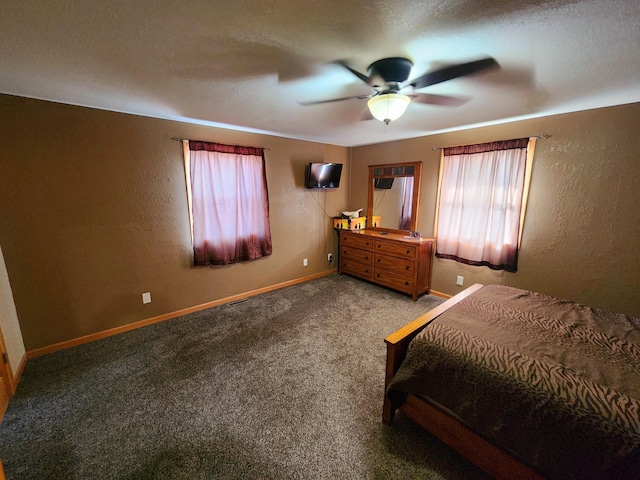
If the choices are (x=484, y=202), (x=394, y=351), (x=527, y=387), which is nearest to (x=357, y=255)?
(x=484, y=202)

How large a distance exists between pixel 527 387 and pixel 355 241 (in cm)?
308

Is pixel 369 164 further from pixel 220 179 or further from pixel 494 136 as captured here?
pixel 220 179

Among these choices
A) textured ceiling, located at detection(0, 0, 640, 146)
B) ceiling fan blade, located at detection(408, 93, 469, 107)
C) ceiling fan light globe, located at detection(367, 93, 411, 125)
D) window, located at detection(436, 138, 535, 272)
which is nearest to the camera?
textured ceiling, located at detection(0, 0, 640, 146)

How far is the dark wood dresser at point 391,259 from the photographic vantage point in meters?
3.39

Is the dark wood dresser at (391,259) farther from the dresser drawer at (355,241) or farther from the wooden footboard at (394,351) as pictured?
the wooden footboard at (394,351)

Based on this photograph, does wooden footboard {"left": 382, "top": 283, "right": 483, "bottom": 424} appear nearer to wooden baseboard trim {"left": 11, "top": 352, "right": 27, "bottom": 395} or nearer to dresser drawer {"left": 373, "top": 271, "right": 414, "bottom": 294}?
dresser drawer {"left": 373, "top": 271, "right": 414, "bottom": 294}

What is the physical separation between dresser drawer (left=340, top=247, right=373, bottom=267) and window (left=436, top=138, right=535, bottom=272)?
0.99 metres

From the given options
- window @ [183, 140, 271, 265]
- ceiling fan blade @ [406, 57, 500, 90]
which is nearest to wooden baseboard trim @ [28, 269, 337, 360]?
window @ [183, 140, 271, 265]

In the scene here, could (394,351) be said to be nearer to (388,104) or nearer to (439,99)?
(388,104)

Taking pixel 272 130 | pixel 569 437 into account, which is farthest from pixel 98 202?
pixel 569 437

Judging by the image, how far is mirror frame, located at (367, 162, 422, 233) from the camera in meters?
3.65

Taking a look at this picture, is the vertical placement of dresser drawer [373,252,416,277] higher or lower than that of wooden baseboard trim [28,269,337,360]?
higher

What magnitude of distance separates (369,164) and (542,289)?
2.89 m

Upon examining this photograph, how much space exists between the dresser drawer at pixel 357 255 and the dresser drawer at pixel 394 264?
12cm
